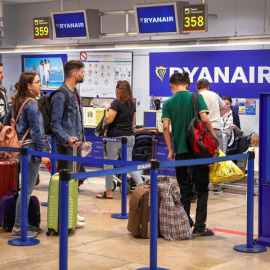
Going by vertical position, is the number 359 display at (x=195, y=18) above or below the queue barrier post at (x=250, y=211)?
above

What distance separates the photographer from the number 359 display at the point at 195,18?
1015 cm

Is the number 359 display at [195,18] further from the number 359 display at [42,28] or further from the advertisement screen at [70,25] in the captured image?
the number 359 display at [42,28]

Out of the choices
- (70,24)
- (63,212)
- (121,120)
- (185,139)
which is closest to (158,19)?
(70,24)

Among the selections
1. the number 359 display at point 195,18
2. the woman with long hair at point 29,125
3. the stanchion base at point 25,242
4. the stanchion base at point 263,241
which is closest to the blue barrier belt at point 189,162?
the stanchion base at point 263,241

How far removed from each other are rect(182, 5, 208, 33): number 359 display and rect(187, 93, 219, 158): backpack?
3716 mm

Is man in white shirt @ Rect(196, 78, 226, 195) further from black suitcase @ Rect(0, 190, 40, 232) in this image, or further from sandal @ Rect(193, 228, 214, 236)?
black suitcase @ Rect(0, 190, 40, 232)

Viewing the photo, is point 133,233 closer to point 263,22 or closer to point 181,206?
point 181,206

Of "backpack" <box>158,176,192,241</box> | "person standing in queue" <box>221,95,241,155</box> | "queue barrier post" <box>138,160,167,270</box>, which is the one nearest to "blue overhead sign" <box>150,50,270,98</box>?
"person standing in queue" <box>221,95,241,155</box>

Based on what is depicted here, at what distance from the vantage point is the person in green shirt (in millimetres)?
6977

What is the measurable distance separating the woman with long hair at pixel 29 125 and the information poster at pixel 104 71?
6.46 metres

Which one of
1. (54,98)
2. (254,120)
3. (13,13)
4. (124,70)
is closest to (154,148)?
(254,120)

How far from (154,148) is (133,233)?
3.97 m

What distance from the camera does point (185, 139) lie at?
22.9 feet

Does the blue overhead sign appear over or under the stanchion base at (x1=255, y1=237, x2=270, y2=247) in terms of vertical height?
over
